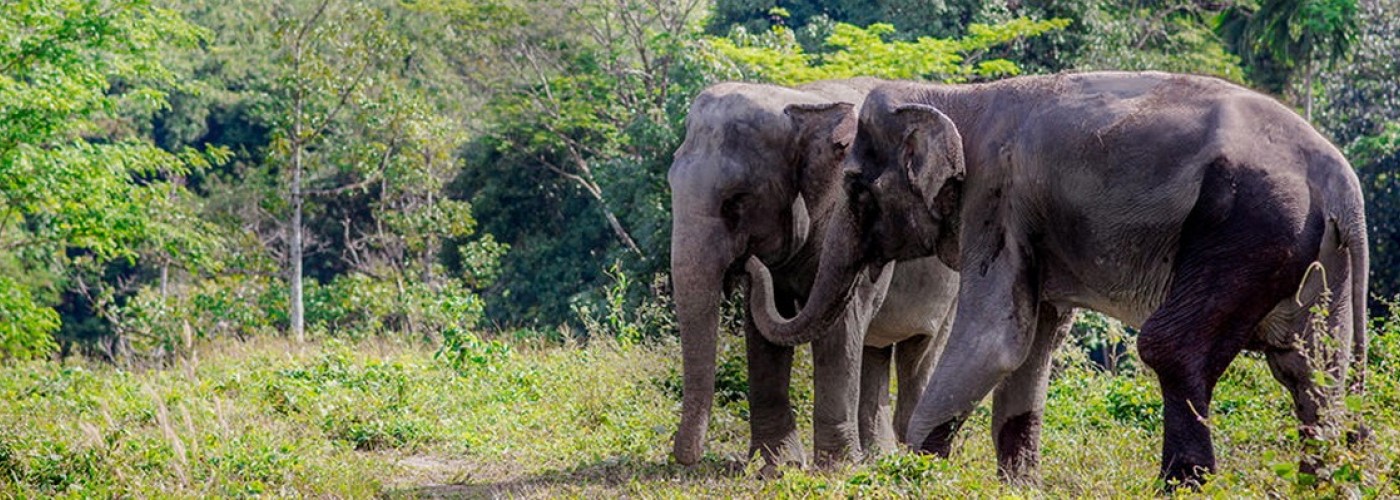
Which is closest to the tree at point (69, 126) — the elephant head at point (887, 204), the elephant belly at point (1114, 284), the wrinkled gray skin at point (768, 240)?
the wrinkled gray skin at point (768, 240)

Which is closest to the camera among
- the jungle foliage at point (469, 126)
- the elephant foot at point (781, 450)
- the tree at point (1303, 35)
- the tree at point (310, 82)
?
the elephant foot at point (781, 450)

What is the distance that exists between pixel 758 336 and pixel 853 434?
0.64 metres

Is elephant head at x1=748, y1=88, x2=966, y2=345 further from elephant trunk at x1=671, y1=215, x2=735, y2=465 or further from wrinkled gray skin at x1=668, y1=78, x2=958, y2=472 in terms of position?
elephant trunk at x1=671, y1=215, x2=735, y2=465

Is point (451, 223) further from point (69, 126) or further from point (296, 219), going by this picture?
point (69, 126)

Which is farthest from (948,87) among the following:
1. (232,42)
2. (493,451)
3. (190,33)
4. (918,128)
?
(232,42)

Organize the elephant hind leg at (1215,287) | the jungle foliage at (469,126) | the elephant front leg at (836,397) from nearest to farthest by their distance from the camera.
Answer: the elephant hind leg at (1215,287), the elephant front leg at (836,397), the jungle foliage at (469,126)

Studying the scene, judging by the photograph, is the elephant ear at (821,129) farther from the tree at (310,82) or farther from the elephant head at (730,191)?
the tree at (310,82)

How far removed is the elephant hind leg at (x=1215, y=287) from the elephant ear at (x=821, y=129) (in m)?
2.05

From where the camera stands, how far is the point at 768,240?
26.5 ft

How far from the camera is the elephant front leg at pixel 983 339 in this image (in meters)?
6.73

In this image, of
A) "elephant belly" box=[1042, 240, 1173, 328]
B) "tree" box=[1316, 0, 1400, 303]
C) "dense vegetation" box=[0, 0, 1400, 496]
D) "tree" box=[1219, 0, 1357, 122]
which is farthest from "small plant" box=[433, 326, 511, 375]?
"tree" box=[1219, 0, 1357, 122]

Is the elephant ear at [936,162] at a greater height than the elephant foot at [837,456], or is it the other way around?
the elephant ear at [936,162]

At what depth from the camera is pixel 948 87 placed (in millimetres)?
7430

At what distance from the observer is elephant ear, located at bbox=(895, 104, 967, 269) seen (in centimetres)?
693
